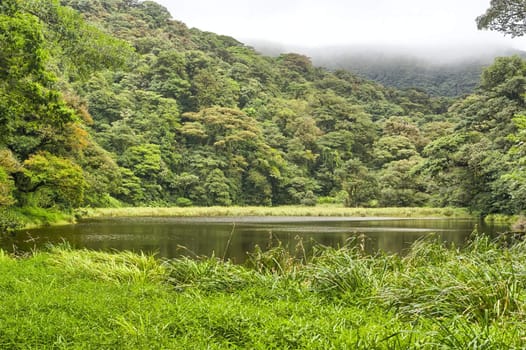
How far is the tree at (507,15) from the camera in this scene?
1847 cm

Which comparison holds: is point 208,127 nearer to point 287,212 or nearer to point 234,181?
point 234,181

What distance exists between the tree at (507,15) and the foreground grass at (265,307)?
53.0 ft

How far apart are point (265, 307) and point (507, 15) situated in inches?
739

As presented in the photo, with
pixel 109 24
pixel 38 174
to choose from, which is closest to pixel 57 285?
pixel 38 174

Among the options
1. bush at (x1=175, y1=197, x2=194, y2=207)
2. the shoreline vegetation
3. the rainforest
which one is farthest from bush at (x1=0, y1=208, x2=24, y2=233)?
bush at (x1=175, y1=197, x2=194, y2=207)

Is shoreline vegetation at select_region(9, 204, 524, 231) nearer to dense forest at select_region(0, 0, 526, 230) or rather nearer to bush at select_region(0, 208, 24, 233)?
dense forest at select_region(0, 0, 526, 230)

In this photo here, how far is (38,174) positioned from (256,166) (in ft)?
89.1

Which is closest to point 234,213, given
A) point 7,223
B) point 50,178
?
point 50,178

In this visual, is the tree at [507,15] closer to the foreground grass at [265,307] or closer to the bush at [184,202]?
the foreground grass at [265,307]

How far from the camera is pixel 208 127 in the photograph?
43625 millimetres

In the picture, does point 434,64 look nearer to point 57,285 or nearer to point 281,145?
point 281,145

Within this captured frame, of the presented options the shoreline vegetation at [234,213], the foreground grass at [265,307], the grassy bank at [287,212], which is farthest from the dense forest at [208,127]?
A: the foreground grass at [265,307]

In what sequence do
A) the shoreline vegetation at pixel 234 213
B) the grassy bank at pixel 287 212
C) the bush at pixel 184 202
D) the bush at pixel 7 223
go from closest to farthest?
the bush at pixel 7 223 < the shoreline vegetation at pixel 234 213 < the grassy bank at pixel 287 212 < the bush at pixel 184 202

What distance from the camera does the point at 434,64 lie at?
9969 cm
